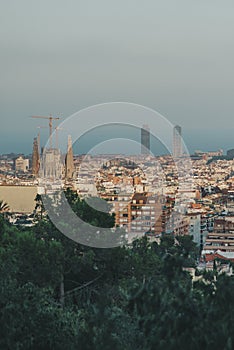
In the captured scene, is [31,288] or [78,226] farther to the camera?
[78,226]

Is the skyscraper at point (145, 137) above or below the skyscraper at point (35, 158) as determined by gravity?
below

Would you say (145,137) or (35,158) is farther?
(35,158)

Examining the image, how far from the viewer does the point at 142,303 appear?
11.9 ft

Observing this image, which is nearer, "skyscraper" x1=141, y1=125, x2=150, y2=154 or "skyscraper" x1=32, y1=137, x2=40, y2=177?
"skyscraper" x1=141, y1=125, x2=150, y2=154

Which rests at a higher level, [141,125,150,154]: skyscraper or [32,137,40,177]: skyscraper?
[32,137,40,177]: skyscraper

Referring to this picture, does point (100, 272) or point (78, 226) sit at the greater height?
point (78, 226)

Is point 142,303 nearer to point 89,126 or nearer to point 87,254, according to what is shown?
point 87,254

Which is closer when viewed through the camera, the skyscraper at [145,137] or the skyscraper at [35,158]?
the skyscraper at [145,137]

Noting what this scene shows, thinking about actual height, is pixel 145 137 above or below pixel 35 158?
below

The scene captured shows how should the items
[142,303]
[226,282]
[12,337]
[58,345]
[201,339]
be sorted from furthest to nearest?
[58,345] < [12,337] < [226,282] < [142,303] < [201,339]

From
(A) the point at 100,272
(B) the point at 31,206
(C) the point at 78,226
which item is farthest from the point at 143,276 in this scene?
(B) the point at 31,206

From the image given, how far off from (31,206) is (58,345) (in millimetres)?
18601

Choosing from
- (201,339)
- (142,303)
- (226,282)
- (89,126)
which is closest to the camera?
(201,339)

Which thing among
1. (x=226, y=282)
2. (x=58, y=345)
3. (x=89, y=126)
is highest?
(x=89, y=126)
